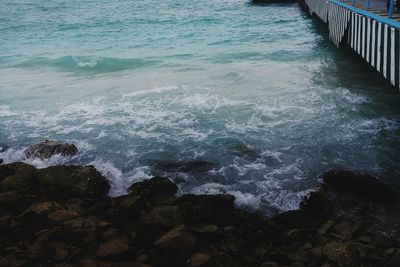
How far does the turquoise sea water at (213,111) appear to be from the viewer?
22.9 ft

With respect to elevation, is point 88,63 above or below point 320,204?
above

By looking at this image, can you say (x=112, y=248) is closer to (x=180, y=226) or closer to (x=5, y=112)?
(x=180, y=226)

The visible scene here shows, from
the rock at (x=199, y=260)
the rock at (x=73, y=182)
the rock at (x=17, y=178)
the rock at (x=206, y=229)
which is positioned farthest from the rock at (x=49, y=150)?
the rock at (x=199, y=260)

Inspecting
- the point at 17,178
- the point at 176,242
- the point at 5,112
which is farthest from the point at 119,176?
the point at 5,112

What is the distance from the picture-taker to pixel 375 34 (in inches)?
360

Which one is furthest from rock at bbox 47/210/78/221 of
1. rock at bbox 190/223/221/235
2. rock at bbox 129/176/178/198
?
rock at bbox 190/223/221/235

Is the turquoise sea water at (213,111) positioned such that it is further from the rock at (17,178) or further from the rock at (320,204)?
the rock at (17,178)

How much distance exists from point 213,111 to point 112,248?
6.22m

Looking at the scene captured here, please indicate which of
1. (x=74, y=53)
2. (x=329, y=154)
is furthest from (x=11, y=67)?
(x=329, y=154)

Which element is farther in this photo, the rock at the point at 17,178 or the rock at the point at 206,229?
the rock at the point at 17,178

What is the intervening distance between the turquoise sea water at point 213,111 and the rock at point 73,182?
37cm

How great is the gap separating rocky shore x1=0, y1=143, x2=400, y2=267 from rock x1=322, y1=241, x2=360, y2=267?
11 millimetres

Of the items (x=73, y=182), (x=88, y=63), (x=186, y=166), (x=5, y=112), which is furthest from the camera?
(x=88, y=63)

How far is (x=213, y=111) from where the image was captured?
10125 mm
